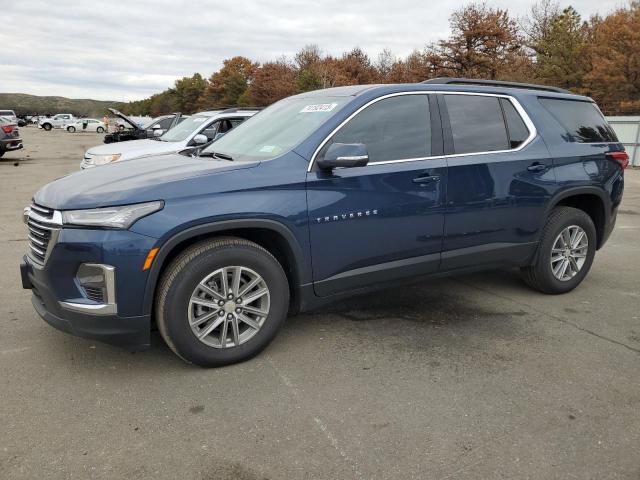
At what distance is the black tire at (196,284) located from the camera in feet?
10.3

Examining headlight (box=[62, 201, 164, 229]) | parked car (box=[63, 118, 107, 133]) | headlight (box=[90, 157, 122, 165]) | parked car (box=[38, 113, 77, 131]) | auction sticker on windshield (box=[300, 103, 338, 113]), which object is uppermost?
parked car (box=[38, 113, 77, 131])

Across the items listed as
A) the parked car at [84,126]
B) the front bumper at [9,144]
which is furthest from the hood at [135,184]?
the parked car at [84,126]

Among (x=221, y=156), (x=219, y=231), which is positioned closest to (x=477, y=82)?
(x=221, y=156)

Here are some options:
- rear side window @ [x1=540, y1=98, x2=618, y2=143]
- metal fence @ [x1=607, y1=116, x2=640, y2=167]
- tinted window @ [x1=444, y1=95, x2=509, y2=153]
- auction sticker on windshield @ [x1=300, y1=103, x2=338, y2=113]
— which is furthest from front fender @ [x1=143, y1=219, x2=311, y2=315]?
metal fence @ [x1=607, y1=116, x2=640, y2=167]

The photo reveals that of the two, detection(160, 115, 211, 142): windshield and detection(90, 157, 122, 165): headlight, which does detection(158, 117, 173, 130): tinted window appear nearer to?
detection(160, 115, 211, 142): windshield

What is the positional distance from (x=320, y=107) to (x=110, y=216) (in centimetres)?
174

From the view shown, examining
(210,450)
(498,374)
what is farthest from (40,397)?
(498,374)

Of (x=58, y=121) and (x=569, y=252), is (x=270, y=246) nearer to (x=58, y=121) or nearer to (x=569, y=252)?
(x=569, y=252)

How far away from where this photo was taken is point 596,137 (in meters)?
5.00

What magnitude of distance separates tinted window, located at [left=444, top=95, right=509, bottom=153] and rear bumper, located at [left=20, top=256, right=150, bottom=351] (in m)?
2.61

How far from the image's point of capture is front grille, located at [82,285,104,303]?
9.96 ft

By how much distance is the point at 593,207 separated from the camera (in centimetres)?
514

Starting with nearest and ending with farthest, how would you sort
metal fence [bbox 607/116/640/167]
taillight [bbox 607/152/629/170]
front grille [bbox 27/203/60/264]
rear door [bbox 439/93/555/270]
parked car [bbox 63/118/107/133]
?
front grille [bbox 27/203/60/264], rear door [bbox 439/93/555/270], taillight [bbox 607/152/629/170], metal fence [bbox 607/116/640/167], parked car [bbox 63/118/107/133]

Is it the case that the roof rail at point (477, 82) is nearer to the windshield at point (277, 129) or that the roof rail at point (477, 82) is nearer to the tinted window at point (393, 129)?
the tinted window at point (393, 129)
